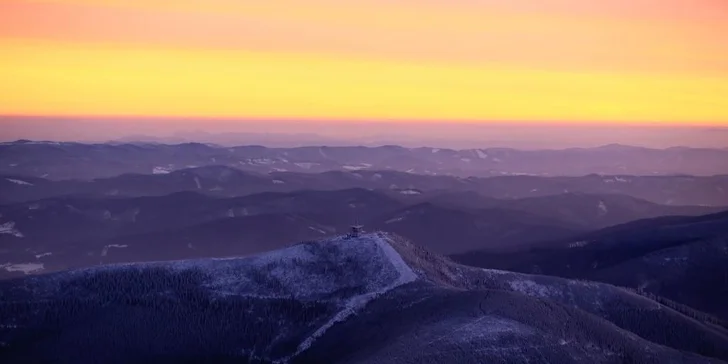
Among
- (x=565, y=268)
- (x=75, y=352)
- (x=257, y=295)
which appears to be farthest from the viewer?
(x=565, y=268)

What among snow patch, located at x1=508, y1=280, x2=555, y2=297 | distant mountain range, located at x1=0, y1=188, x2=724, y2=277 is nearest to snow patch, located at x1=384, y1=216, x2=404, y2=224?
distant mountain range, located at x1=0, y1=188, x2=724, y2=277

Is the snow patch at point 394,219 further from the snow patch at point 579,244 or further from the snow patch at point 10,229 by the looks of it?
the snow patch at point 10,229

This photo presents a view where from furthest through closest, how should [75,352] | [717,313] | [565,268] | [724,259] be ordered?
[565,268], [724,259], [717,313], [75,352]

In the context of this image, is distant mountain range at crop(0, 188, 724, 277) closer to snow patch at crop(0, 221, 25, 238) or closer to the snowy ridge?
snow patch at crop(0, 221, 25, 238)

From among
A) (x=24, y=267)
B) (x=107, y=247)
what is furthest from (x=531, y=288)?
(x=107, y=247)

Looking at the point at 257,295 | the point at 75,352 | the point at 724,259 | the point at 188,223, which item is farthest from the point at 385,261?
the point at 188,223

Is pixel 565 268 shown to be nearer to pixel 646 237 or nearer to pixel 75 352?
pixel 646 237

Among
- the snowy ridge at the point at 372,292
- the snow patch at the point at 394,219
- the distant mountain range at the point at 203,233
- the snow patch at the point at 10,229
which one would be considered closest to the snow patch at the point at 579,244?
the distant mountain range at the point at 203,233
